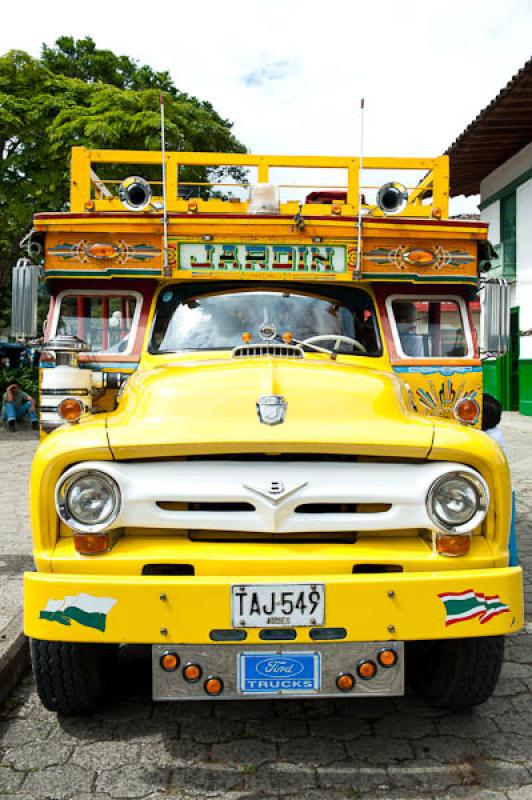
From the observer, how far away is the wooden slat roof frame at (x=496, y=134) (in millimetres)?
13734

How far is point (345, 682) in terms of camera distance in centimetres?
266

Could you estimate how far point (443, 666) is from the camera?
3.16 m

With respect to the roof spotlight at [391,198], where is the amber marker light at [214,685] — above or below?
below

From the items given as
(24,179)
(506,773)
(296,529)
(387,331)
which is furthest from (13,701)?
(24,179)

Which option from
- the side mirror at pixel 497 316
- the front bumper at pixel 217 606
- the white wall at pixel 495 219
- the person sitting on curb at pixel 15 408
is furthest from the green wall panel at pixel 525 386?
the front bumper at pixel 217 606

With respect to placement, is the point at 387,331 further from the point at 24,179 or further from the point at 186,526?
the point at 24,179

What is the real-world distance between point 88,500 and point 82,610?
372 mm

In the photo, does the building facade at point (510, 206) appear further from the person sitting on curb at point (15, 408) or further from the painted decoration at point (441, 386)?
the painted decoration at point (441, 386)

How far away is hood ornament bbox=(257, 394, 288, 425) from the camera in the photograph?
2826mm

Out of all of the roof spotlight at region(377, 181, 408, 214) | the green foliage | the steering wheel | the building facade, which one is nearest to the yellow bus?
the steering wheel

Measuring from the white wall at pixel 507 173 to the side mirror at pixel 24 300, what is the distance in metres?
14.0

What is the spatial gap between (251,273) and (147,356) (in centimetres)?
80

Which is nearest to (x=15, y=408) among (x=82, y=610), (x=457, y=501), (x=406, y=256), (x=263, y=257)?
(x=263, y=257)

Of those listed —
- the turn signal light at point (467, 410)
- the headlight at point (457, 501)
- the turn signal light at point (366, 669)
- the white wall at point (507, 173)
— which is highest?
the white wall at point (507, 173)
